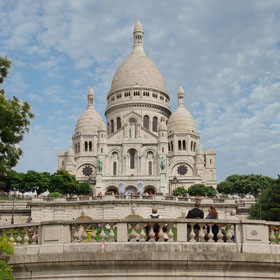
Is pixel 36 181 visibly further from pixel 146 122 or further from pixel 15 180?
pixel 146 122

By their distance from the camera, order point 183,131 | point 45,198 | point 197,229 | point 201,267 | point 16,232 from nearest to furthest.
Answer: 1. point 201,267
2. point 197,229
3. point 16,232
4. point 45,198
5. point 183,131

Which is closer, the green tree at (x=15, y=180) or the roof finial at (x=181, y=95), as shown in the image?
the green tree at (x=15, y=180)

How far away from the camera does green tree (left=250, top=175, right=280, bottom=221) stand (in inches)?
1714

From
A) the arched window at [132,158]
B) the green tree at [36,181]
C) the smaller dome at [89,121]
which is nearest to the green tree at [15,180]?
the green tree at [36,181]

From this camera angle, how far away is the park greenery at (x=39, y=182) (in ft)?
265

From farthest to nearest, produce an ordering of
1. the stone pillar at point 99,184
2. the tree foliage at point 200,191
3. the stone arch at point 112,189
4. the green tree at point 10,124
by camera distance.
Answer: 1. the stone arch at point 112,189
2. the stone pillar at point 99,184
3. the tree foliage at point 200,191
4. the green tree at point 10,124

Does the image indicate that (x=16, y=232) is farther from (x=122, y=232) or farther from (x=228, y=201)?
(x=228, y=201)

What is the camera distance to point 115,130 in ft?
378

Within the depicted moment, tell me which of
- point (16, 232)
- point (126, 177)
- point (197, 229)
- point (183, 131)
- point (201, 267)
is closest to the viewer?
point (201, 267)

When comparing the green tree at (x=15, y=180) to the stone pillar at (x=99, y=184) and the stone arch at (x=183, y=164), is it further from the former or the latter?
the stone arch at (x=183, y=164)

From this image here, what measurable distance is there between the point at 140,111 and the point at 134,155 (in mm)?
16225

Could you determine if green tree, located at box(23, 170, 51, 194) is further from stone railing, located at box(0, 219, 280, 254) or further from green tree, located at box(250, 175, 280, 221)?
stone railing, located at box(0, 219, 280, 254)

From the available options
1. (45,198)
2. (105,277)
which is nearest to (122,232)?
(105,277)

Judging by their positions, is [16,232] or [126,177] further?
[126,177]
